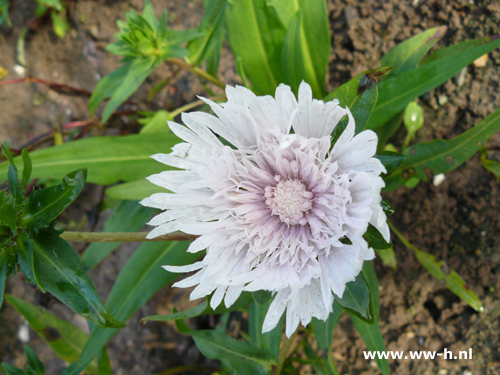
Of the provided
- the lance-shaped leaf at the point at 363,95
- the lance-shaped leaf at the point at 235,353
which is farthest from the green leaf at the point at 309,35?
the lance-shaped leaf at the point at 235,353

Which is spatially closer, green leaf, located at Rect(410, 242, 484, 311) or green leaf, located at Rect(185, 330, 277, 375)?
green leaf, located at Rect(185, 330, 277, 375)

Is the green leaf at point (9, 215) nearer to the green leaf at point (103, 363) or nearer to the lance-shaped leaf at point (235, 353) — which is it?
the lance-shaped leaf at point (235, 353)

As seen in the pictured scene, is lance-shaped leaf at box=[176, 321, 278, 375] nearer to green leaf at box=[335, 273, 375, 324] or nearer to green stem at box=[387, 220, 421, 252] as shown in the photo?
green leaf at box=[335, 273, 375, 324]

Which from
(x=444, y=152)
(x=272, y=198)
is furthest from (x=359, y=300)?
(x=444, y=152)

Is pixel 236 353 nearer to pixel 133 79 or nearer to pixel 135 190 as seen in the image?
pixel 135 190

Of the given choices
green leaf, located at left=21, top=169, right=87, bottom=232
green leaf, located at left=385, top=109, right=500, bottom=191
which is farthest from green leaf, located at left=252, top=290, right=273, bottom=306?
green leaf, located at left=385, top=109, right=500, bottom=191

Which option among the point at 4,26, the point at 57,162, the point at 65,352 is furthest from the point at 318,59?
the point at 4,26
